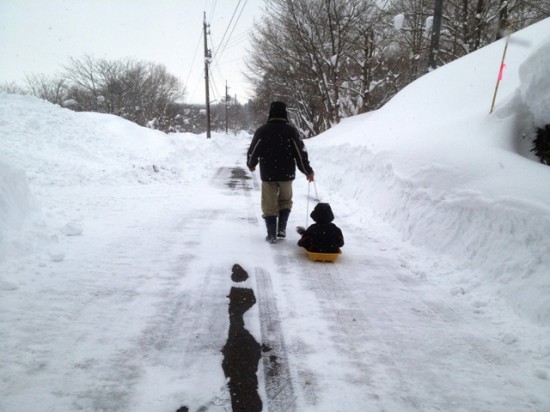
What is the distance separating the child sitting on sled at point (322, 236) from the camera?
14.1ft

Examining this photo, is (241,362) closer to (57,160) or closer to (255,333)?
(255,333)

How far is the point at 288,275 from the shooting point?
3.87m

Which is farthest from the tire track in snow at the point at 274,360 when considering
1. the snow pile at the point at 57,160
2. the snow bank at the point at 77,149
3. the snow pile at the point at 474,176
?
the snow bank at the point at 77,149

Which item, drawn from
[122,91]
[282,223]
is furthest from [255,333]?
[122,91]

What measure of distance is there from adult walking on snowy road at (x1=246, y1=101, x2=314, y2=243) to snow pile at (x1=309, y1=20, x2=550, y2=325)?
189cm

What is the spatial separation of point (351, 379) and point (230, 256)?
7.94ft

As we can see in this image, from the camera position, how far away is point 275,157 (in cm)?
502

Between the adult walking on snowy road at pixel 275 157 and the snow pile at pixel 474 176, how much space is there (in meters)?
1.89

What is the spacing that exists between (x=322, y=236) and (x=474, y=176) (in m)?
2.25

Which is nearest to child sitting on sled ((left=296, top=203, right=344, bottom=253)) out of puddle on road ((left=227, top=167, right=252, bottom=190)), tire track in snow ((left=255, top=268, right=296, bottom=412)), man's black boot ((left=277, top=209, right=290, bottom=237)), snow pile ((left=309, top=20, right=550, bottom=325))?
man's black boot ((left=277, top=209, right=290, bottom=237))

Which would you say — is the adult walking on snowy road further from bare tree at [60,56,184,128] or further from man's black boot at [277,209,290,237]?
bare tree at [60,56,184,128]

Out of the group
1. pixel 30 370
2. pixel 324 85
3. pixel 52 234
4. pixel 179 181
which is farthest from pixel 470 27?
pixel 30 370

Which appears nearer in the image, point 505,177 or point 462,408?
point 462,408

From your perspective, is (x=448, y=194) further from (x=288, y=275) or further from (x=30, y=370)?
(x=30, y=370)
